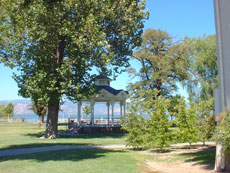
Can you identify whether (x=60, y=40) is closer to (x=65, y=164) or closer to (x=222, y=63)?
(x=65, y=164)

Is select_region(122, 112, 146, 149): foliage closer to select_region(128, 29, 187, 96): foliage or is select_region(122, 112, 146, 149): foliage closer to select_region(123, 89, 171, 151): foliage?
select_region(123, 89, 171, 151): foliage

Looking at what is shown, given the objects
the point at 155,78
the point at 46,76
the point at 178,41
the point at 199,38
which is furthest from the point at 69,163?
the point at 178,41

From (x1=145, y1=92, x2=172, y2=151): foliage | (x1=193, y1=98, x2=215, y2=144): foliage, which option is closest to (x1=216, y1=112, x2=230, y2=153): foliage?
(x1=145, y1=92, x2=172, y2=151): foliage

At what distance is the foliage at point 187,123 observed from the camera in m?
14.0

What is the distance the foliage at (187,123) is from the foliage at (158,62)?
19262 millimetres

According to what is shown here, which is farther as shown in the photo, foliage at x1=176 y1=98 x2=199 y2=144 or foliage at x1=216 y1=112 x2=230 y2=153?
foliage at x1=176 y1=98 x2=199 y2=144

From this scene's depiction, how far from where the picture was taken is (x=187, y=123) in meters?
14.2

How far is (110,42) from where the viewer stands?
2142 centimetres


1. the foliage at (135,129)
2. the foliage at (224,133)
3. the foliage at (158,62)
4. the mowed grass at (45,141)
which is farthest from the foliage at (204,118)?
the foliage at (158,62)

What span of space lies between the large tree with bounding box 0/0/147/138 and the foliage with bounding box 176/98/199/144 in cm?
671

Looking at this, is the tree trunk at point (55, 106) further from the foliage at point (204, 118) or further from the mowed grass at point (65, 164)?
the foliage at point (204, 118)

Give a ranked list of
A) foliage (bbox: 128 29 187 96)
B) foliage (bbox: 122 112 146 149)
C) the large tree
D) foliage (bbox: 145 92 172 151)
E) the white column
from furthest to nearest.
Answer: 1. foliage (bbox: 128 29 187 96)
2. the large tree
3. foliage (bbox: 122 112 146 149)
4. foliage (bbox: 145 92 172 151)
5. the white column

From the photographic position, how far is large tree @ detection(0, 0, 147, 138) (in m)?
18.0

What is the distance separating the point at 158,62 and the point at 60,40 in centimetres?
1784
